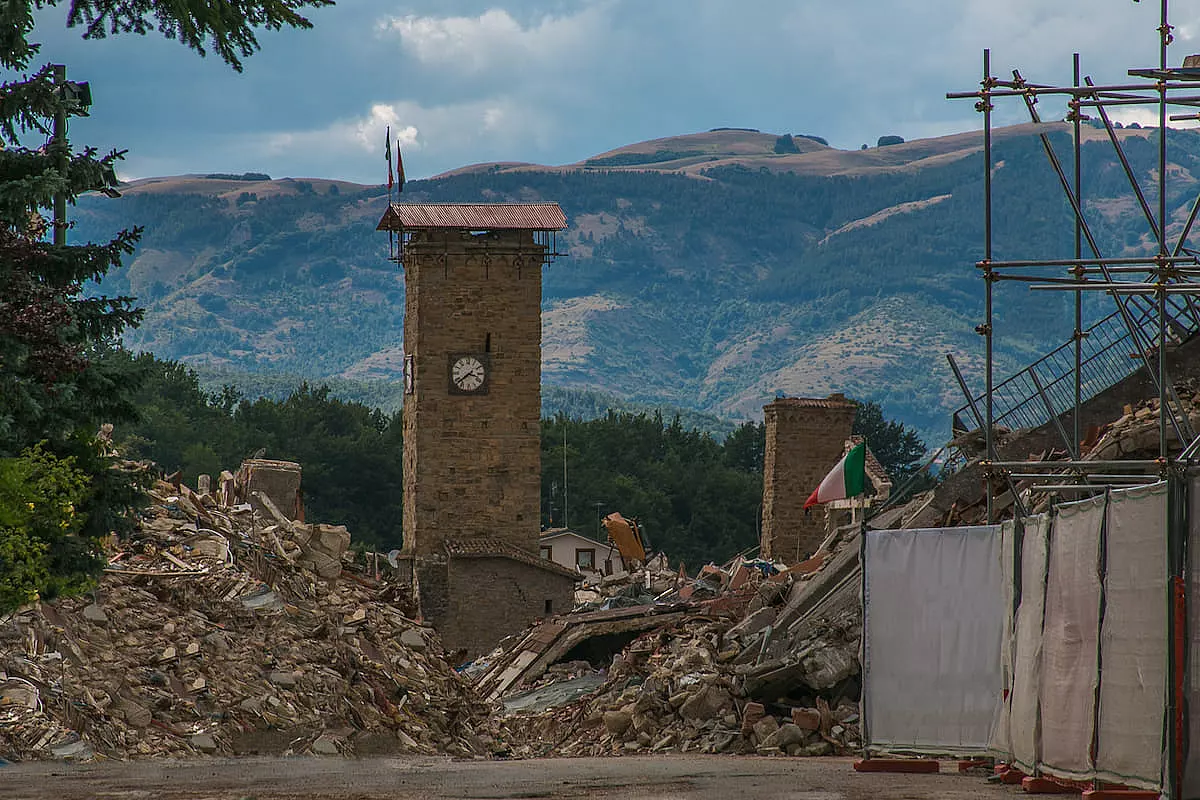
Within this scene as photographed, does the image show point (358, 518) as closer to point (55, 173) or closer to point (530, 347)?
point (530, 347)

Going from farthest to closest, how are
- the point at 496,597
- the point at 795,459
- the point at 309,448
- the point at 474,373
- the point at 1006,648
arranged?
the point at 309,448 < the point at 795,459 < the point at 474,373 < the point at 496,597 < the point at 1006,648

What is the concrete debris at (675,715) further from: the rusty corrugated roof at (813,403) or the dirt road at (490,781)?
the rusty corrugated roof at (813,403)

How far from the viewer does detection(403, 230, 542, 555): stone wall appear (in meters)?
44.0

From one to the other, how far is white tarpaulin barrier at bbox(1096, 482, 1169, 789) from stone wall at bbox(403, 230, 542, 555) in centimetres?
3443

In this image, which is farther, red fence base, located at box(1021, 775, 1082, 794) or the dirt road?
the dirt road

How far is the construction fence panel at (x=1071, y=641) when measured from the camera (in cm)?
1038

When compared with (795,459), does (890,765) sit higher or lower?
higher

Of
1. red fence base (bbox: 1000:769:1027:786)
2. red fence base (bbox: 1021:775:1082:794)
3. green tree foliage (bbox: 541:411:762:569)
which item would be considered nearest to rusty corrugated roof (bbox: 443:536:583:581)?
red fence base (bbox: 1000:769:1027:786)

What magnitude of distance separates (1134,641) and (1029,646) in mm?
2160

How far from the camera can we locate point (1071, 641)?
10789 millimetres

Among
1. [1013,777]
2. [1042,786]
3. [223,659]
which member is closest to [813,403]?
[223,659]

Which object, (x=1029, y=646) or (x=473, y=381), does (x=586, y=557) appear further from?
(x=1029, y=646)

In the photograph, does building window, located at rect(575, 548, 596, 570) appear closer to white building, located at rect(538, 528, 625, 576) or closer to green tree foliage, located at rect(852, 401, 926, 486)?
white building, located at rect(538, 528, 625, 576)

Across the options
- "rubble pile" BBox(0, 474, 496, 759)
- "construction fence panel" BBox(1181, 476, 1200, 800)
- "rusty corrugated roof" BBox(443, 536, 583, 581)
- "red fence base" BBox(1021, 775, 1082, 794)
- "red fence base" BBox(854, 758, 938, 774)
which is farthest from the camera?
"rusty corrugated roof" BBox(443, 536, 583, 581)
